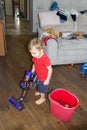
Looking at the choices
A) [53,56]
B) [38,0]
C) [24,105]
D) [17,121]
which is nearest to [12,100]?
[24,105]

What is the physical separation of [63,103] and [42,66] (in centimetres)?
49

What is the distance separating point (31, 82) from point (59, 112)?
0.46 meters

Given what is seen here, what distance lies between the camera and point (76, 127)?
1912 mm

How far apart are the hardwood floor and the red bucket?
0.07m

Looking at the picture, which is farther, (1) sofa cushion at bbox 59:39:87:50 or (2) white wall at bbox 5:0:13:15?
(2) white wall at bbox 5:0:13:15

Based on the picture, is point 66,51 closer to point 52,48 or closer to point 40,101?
point 52,48

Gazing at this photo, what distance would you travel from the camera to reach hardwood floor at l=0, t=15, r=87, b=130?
6.31 ft

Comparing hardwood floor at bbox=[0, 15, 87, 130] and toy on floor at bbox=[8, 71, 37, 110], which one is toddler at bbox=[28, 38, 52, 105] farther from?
hardwood floor at bbox=[0, 15, 87, 130]

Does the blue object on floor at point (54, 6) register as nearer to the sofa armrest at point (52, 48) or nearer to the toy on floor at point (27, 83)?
the sofa armrest at point (52, 48)

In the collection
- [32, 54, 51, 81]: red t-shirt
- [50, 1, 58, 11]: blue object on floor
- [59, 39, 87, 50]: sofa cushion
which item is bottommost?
[32, 54, 51, 81]: red t-shirt

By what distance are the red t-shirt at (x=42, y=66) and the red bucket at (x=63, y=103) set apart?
211 mm

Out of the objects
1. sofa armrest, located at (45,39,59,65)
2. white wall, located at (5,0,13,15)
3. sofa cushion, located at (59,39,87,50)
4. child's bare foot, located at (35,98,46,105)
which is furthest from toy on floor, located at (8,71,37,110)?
white wall, located at (5,0,13,15)

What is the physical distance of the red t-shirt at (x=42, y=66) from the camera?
1.91m

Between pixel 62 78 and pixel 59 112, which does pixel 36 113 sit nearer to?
pixel 59 112
